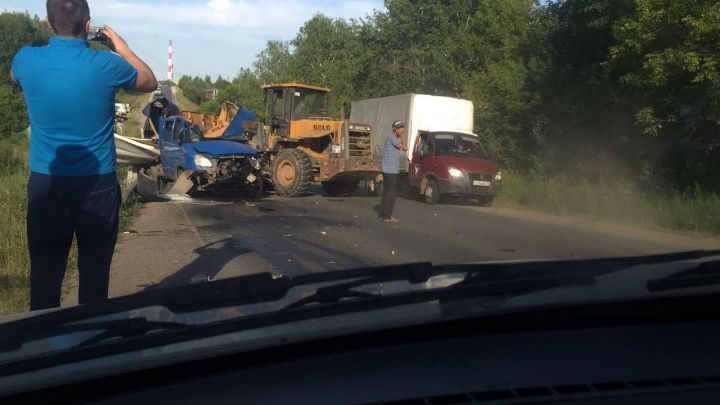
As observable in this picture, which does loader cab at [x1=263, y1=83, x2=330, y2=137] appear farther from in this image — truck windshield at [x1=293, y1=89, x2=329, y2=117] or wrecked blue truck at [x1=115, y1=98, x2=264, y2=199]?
wrecked blue truck at [x1=115, y1=98, x2=264, y2=199]

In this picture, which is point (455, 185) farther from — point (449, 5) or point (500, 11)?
point (449, 5)

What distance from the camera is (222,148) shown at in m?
18.8

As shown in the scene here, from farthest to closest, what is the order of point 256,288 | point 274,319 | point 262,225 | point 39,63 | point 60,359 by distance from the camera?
point 262,225
point 39,63
point 256,288
point 274,319
point 60,359

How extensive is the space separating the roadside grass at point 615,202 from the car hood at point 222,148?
275 inches

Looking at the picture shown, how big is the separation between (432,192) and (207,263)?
1106 centimetres

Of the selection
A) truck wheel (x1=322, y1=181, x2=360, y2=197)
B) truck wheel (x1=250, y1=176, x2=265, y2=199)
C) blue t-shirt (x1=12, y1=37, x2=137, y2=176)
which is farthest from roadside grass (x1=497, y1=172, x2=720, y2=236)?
blue t-shirt (x1=12, y1=37, x2=137, y2=176)

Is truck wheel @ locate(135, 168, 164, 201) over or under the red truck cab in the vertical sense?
under

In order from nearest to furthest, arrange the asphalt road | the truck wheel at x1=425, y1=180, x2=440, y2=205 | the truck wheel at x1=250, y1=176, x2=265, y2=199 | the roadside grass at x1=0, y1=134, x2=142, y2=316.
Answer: the roadside grass at x1=0, y1=134, x2=142, y2=316 → the asphalt road → the truck wheel at x1=425, y1=180, x2=440, y2=205 → the truck wheel at x1=250, y1=176, x2=265, y2=199

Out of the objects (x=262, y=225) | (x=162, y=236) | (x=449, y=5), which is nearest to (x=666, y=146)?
(x=262, y=225)

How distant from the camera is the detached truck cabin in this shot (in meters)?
18.9

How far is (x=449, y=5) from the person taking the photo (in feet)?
129

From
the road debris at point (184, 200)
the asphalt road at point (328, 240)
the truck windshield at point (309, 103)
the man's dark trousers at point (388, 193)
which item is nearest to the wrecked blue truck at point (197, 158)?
the road debris at point (184, 200)

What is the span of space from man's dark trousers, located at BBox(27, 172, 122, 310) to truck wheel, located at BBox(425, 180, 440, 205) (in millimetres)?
15614

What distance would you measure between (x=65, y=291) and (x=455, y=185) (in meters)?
12.7
